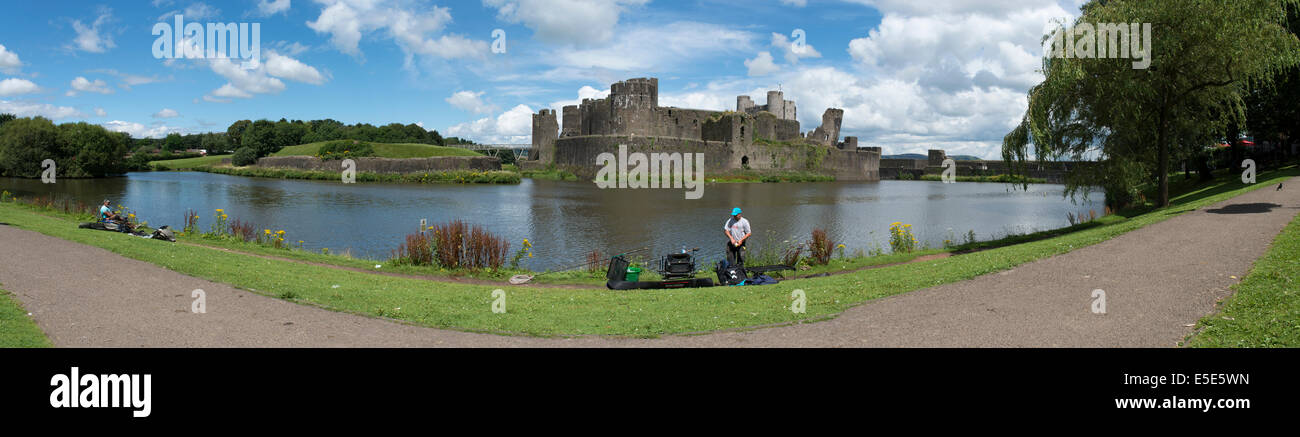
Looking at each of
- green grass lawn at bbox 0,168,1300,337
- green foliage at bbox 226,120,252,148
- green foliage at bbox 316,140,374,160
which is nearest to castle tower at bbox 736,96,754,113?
green foliage at bbox 316,140,374,160

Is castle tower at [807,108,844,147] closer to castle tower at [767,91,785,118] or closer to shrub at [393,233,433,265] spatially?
castle tower at [767,91,785,118]

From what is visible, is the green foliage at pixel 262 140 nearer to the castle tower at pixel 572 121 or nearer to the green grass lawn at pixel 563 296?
the castle tower at pixel 572 121

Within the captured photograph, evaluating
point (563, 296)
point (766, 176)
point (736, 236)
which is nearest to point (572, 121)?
point (766, 176)

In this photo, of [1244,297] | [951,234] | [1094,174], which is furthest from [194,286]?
[1094,174]

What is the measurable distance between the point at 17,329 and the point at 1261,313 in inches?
487

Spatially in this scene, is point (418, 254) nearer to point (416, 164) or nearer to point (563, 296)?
point (563, 296)

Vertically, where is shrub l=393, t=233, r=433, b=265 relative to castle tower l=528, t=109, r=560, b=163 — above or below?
below

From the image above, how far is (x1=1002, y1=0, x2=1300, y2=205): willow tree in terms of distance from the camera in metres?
16.5

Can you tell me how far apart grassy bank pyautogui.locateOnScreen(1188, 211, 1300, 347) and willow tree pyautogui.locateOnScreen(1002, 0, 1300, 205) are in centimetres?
1011

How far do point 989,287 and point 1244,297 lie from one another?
2.62m

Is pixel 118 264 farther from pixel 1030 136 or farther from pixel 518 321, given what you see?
pixel 1030 136

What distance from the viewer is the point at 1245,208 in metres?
15.0
